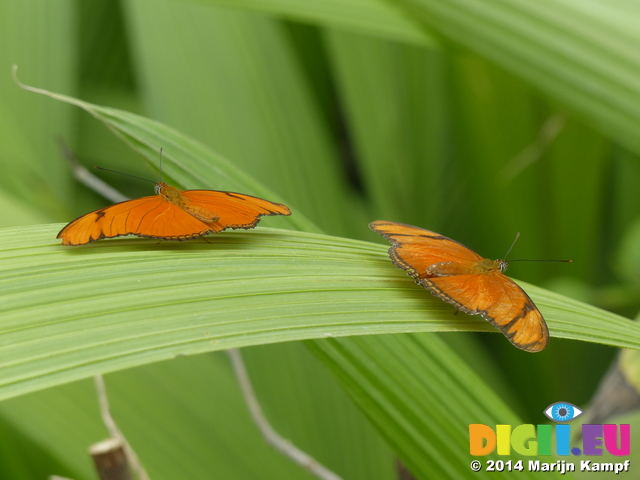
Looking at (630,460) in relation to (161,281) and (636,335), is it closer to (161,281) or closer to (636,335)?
(636,335)

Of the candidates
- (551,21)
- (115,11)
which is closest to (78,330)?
(551,21)

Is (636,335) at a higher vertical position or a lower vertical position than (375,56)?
lower

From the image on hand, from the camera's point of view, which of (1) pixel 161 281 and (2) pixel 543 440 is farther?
(2) pixel 543 440

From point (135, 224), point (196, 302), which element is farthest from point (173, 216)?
point (196, 302)

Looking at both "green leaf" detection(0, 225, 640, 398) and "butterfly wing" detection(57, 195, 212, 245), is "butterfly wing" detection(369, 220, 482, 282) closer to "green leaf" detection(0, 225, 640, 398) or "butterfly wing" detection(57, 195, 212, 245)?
"green leaf" detection(0, 225, 640, 398)

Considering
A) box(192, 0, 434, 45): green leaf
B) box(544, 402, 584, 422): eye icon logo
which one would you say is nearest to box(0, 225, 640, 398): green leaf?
box(544, 402, 584, 422): eye icon logo

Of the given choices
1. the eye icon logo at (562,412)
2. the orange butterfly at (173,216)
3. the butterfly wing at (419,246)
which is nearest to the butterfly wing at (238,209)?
the orange butterfly at (173,216)

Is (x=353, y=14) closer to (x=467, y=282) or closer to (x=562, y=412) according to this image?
(x=467, y=282)

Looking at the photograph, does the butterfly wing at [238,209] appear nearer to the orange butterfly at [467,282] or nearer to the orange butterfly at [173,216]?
the orange butterfly at [173,216]
